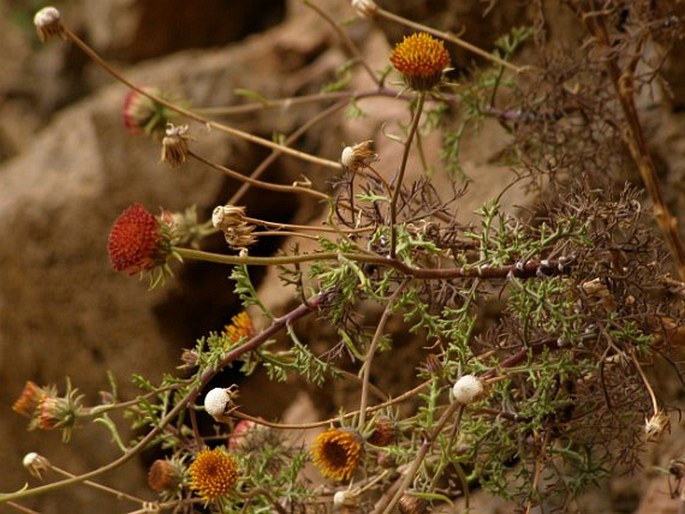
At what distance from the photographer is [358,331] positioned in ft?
2.55

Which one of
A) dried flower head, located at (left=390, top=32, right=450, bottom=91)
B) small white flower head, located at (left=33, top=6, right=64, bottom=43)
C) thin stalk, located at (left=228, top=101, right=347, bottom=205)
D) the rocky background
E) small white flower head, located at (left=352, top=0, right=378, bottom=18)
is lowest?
the rocky background

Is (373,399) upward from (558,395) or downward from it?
downward

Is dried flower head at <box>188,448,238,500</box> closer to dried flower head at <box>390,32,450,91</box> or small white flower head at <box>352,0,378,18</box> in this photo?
dried flower head at <box>390,32,450,91</box>

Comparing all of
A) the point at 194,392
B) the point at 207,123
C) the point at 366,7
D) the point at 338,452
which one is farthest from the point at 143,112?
the point at 338,452

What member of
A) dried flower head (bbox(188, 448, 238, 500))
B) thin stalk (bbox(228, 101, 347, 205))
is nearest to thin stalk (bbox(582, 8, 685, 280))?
thin stalk (bbox(228, 101, 347, 205))

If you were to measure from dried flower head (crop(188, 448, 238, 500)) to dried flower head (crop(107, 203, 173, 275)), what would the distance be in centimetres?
15

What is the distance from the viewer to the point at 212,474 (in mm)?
701

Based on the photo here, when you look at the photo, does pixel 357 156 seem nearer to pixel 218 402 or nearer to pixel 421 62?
pixel 421 62

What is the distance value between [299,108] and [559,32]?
486mm

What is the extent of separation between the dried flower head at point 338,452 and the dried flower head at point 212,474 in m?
0.07

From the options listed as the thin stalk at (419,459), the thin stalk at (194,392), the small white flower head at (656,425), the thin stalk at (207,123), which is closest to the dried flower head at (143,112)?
the thin stalk at (207,123)

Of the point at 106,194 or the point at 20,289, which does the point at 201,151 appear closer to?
the point at 106,194

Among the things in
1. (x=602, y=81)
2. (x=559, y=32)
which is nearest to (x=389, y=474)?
(x=602, y=81)

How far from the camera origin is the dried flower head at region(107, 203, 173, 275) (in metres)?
0.62
